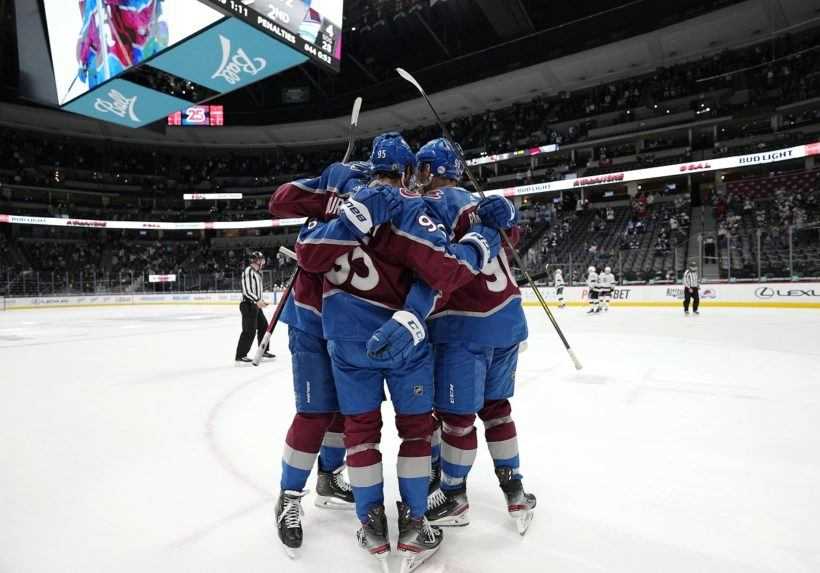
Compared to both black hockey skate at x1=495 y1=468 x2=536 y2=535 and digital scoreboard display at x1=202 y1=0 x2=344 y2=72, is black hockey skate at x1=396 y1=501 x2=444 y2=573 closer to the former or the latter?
black hockey skate at x1=495 y1=468 x2=536 y2=535

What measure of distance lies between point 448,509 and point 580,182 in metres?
22.5

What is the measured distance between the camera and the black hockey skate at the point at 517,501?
6.26 ft

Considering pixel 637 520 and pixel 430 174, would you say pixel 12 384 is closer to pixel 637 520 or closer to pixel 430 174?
pixel 430 174

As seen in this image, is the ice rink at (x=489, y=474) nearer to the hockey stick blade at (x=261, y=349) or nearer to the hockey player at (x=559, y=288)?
the hockey stick blade at (x=261, y=349)

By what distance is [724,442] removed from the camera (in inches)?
112

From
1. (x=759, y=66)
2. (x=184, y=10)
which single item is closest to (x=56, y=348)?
(x=184, y=10)

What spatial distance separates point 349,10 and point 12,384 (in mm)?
20830

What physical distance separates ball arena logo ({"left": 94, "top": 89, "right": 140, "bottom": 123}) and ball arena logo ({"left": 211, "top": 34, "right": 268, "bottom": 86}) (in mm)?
2104

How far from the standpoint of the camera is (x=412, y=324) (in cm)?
163

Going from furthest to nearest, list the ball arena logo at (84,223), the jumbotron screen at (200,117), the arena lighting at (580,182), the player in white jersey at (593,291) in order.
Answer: the ball arena logo at (84,223) → the jumbotron screen at (200,117) → the arena lighting at (580,182) → the player in white jersey at (593,291)

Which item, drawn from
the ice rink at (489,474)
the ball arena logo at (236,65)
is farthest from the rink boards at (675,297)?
the ball arena logo at (236,65)

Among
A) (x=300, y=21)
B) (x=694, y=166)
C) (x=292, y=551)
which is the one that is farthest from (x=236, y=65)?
(x=694, y=166)

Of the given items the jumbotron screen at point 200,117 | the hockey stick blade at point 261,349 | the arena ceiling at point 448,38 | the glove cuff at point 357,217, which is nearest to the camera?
the glove cuff at point 357,217

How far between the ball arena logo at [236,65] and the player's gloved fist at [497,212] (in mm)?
6597
